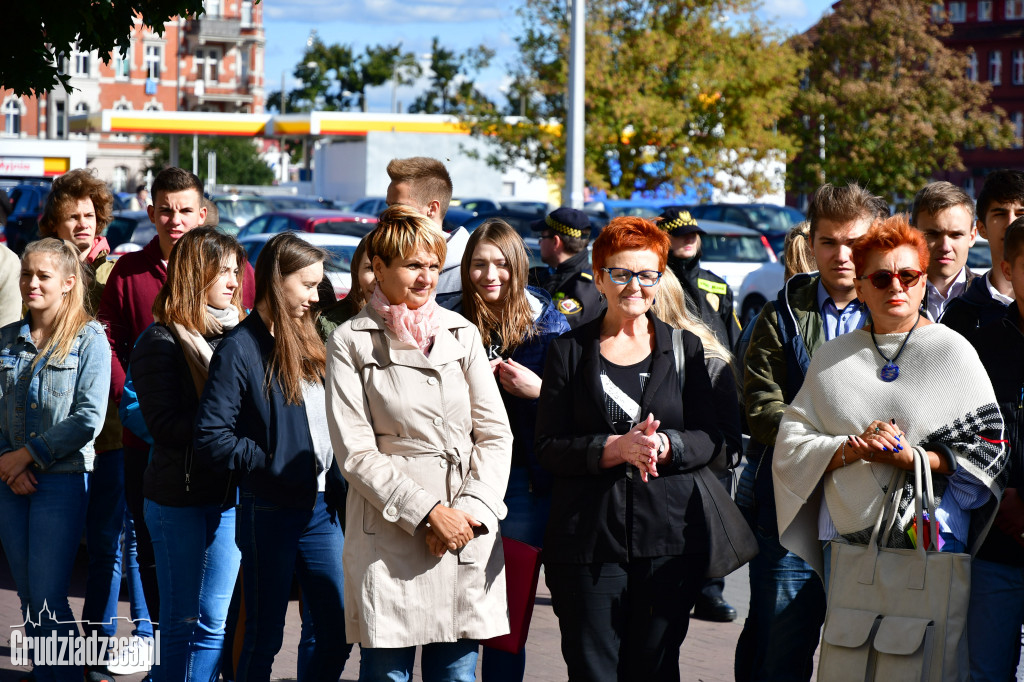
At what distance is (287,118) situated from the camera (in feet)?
181

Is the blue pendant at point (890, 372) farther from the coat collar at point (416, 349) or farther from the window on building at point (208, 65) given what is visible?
the window on building at point (208, 65)

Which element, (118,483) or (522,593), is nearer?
(522,593)

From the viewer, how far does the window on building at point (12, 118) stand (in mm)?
80625

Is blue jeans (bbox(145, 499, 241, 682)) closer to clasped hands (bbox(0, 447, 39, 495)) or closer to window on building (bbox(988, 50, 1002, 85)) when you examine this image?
clasped hands (bbox(0, 447, 39, 495))

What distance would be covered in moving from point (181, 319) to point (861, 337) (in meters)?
2.58

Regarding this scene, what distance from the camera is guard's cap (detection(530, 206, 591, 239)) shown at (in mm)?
6559

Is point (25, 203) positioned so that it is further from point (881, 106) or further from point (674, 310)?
point (674, 310)

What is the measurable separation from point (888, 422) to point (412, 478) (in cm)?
153

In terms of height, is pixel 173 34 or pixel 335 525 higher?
pixel 173 34

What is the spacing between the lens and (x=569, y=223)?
6.59 meters

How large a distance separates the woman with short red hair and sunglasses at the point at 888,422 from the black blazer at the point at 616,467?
0.32 m

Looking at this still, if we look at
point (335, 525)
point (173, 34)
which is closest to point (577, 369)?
point (335, 525)

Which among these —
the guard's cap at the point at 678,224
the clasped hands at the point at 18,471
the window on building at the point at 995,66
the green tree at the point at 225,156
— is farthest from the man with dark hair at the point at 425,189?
the window on building at the point at 995,66

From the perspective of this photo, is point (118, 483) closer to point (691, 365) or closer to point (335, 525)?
point (335, 525)
